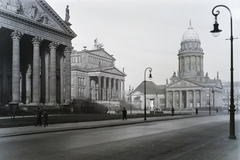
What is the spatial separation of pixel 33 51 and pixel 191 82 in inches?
4204

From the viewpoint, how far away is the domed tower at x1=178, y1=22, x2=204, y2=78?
147 m

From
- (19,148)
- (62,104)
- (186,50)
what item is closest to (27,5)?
(62,104)

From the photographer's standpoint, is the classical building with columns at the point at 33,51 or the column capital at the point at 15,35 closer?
the classical building with columns at the point at 33,51

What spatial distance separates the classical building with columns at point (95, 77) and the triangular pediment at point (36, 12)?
2111 inches

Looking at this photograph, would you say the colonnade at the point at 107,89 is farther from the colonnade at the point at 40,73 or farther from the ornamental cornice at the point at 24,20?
the ornamental cornice at the point at 24,20

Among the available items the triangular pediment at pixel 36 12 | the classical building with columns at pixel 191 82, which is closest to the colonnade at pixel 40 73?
the triangular pediment at pixel 36 12

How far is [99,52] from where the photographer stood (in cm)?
12269

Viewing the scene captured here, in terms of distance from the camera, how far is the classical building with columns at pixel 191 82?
145 m

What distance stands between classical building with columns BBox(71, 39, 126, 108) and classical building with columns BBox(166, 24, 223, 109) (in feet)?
121

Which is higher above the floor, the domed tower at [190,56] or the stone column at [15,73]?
the domed tower at [190,56]

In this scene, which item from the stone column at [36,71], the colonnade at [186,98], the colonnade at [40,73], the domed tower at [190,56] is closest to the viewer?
the colonnade at [40,73]

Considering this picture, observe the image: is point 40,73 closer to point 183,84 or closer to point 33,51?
point 33,51

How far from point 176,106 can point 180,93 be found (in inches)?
275

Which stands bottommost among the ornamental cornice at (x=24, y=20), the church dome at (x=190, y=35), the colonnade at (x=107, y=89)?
the colonnade at (x=107, y=89)
